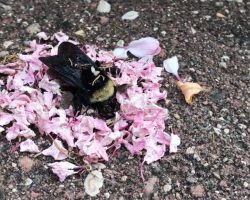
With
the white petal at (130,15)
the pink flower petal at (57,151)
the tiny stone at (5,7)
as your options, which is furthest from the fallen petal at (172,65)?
the tiny stone at (5,7)

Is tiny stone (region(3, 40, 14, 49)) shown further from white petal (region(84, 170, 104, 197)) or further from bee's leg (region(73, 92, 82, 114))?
white petal (region(84, 170, 104, 197))

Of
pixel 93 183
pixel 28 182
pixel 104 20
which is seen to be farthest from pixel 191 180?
pixel 104 20

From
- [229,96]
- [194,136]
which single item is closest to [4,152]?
[194,136]

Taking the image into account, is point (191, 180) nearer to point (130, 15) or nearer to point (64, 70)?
point (64, 70)

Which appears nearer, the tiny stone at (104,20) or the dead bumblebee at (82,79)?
the dead bumblebee at (82,79)

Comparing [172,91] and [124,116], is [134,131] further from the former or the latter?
[172,91]

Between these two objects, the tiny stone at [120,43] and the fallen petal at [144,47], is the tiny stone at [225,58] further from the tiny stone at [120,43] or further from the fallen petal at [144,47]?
the tiny stone at [120,43]
